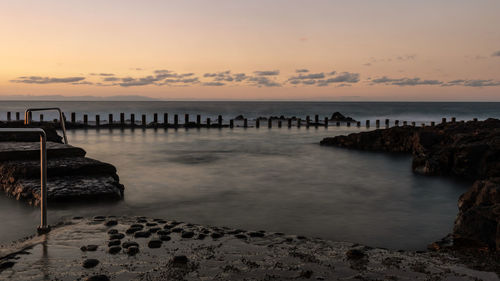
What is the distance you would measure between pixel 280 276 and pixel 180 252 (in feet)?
3.52

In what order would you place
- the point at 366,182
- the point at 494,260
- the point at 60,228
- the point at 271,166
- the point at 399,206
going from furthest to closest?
the point at 271,166, the point at 366,182, the point at 399,206, the point at 60,228, the point at 494,260

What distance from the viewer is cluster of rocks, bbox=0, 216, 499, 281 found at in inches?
126

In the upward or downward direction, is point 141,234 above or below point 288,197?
above

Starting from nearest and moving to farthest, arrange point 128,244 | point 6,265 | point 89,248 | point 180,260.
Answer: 1. point 6,265
2. point 180,260
3. point 89,248
4. point 128,244

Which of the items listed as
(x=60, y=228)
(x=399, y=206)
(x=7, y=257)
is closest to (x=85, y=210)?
(x=60, y=228)

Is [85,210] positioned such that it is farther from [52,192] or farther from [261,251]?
[261,251]

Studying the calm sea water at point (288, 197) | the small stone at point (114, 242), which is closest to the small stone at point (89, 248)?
the small stone at point (114, 242)

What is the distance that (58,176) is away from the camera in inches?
265

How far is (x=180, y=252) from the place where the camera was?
3738 mm

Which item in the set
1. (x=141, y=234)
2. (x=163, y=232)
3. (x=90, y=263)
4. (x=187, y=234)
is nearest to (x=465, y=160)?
(x=187, y=234)

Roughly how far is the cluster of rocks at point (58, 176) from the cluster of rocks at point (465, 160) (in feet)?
17.2

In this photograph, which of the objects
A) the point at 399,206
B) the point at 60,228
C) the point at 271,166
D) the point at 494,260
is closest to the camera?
the point at 494,260

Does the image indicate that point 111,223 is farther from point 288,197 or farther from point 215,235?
point 288,197

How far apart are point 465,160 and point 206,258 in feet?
26.0
